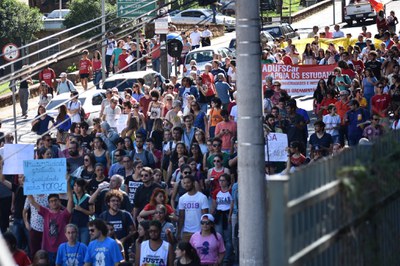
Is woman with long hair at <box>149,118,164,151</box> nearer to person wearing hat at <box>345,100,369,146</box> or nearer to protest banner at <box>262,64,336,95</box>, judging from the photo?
person wearing hat at <box>345,100,369,146</box>

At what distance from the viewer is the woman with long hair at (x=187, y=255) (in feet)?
41.4

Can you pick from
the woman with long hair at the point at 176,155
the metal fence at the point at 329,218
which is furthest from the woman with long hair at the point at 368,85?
the metal fence at the point at 329,218

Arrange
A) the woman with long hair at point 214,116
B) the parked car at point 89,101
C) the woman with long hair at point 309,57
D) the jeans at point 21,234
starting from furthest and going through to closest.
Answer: the woman with long hair at point 309,57, the parked car at point 89,101, the woman with long hair at point 214,116, the jeans at point 21,234

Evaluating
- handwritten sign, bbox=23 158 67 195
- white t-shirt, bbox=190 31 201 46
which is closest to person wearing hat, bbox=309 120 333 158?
handwritten sign, bbox=23 158 67 195

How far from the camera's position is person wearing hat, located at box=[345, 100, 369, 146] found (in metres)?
18.6

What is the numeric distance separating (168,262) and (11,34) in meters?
36.1

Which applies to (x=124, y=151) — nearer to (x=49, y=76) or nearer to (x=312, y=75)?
(x=312, y=75)

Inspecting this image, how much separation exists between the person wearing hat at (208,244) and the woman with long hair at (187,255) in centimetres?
64

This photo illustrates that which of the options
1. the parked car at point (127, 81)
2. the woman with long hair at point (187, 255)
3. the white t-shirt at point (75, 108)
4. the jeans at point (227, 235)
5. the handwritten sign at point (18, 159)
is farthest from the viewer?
the parked car at point (127, 81)

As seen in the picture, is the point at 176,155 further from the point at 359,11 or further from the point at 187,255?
A: the point at 359,11

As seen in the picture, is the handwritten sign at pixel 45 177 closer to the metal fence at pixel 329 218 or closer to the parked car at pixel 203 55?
the metal fence at pixel 329 218

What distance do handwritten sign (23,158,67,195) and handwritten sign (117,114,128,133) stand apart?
591cm

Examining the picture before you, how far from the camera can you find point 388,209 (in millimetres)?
8719

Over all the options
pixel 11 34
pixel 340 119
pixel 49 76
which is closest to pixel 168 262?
pixel 340 119
